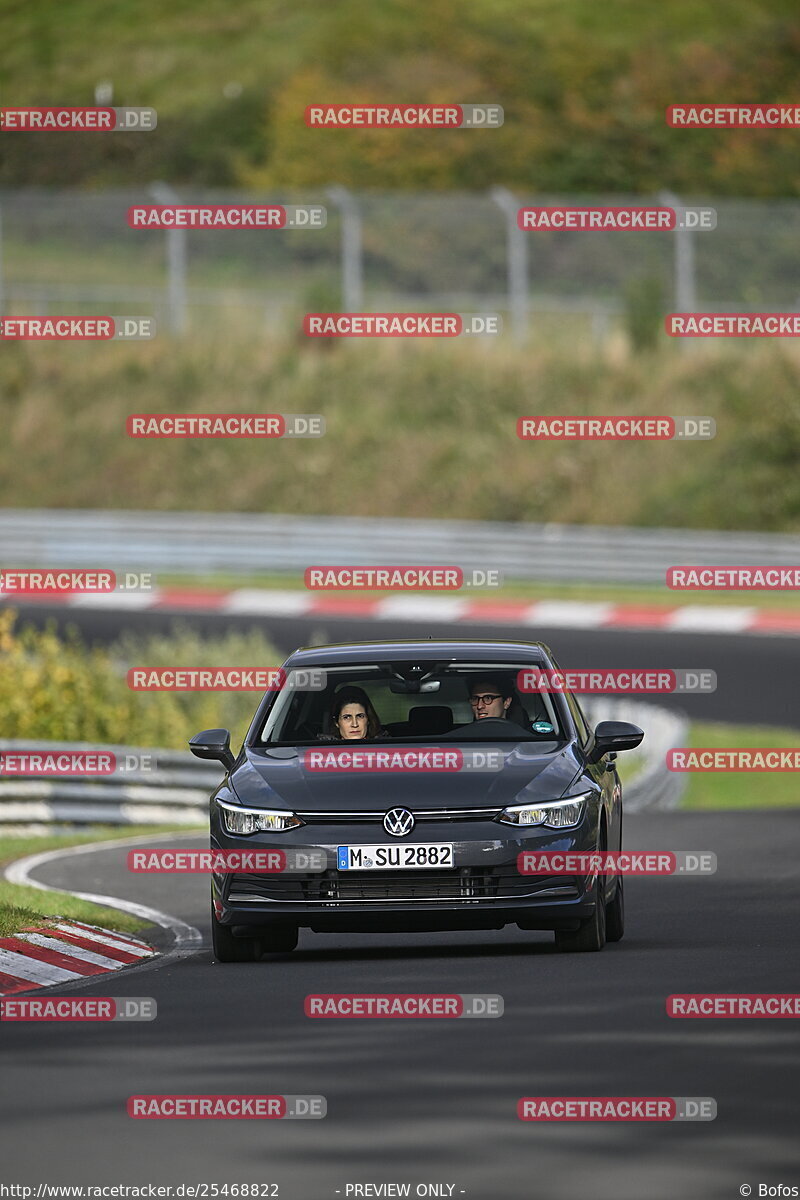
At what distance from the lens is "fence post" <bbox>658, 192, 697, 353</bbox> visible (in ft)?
152

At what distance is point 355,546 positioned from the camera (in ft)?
139

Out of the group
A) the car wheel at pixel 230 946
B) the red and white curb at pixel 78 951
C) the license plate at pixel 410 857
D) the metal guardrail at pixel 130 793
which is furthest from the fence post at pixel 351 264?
the license plate at pixel 410 857

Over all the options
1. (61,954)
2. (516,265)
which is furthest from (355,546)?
(61,954)

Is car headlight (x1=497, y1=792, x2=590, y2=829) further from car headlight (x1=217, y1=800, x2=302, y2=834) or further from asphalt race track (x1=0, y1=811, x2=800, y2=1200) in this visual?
car headlight (x1=217, y1=800, x2=302, y2=834)

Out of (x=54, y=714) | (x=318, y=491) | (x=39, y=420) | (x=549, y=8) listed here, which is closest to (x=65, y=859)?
(x=54, y=714)

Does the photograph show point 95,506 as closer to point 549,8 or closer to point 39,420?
point 39,420

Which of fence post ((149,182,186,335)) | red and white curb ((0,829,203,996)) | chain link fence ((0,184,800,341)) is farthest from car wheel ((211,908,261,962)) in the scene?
fence post ((149,182,186,335))

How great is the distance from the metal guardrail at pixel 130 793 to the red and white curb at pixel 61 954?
30.3 ft

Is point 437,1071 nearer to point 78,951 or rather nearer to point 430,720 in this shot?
point 430,720

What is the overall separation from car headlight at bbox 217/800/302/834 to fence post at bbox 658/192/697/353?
1349 inches

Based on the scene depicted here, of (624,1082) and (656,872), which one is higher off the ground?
(624,1082)

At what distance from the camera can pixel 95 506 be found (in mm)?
52156

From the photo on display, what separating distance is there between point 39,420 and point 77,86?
4313 cm

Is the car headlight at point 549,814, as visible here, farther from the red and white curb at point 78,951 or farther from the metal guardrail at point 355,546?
the metal guardrail at point 355,546
